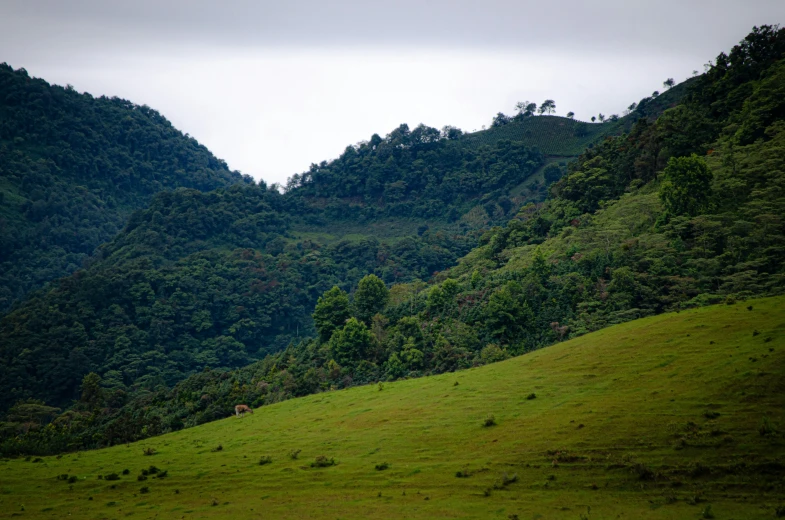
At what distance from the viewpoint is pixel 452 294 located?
71062mm

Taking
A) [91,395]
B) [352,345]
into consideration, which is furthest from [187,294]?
[352,345]

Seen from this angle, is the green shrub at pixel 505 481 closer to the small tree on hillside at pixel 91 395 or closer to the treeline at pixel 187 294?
the small tree on hillside at pixel 91 395

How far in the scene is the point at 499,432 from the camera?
96.7 feet

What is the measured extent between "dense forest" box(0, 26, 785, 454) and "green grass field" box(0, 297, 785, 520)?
1363 centimetres

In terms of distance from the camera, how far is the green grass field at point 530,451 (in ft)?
72.5

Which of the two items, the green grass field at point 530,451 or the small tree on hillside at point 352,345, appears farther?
the small tree on hillside at point 352,345

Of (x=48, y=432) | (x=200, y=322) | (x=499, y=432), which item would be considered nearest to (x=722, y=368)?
(x=499, y=432)

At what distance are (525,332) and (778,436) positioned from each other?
3415 centimetres

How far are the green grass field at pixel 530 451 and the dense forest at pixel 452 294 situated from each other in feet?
44.7

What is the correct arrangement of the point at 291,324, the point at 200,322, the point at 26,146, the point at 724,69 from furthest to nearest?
1. the point at 26,146
2. the point at 291,324
3. the point at 200,322
4. the point at 724,69

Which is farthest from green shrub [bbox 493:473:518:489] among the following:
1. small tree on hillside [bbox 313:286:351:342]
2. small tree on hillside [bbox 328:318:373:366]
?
small tree on hillside [bbox 313:286:351:342]

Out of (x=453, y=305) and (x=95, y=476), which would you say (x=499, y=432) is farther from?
(x=453, y=305)

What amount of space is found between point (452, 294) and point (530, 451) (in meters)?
44.9

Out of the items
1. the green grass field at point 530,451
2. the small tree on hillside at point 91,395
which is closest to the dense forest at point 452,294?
the small tree on hillside at point 91,395
